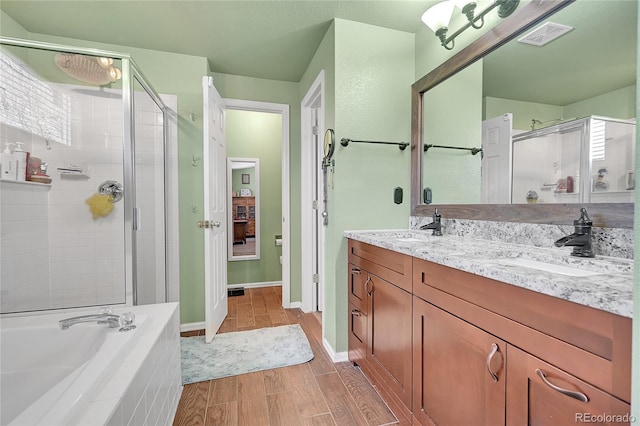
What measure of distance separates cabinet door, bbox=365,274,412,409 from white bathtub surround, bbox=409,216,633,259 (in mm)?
618

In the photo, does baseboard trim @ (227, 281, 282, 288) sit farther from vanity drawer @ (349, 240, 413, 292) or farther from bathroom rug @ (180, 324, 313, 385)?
vanity drawer @ (349, 240, 413, 292)

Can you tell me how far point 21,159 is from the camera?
1.96 meters

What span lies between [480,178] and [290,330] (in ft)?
6.44

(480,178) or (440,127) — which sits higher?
(440,127)

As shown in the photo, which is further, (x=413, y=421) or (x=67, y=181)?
(x=67, y=181)

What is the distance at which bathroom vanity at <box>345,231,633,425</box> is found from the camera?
61cm

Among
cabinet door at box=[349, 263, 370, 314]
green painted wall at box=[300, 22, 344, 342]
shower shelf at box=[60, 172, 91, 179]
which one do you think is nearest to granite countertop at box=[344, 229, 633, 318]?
cabinet door at box=[349, 263, 370, 314]

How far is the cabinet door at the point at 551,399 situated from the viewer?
1.94ft

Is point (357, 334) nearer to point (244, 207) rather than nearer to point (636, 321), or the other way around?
point (636, 321)

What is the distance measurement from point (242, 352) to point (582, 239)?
2.15 m

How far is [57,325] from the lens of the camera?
1.38 metres

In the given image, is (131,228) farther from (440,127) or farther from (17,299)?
(440,127)

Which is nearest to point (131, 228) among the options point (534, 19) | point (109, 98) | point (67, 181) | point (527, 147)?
point (67, 181)

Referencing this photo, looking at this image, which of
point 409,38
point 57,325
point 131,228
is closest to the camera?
point 57,325
